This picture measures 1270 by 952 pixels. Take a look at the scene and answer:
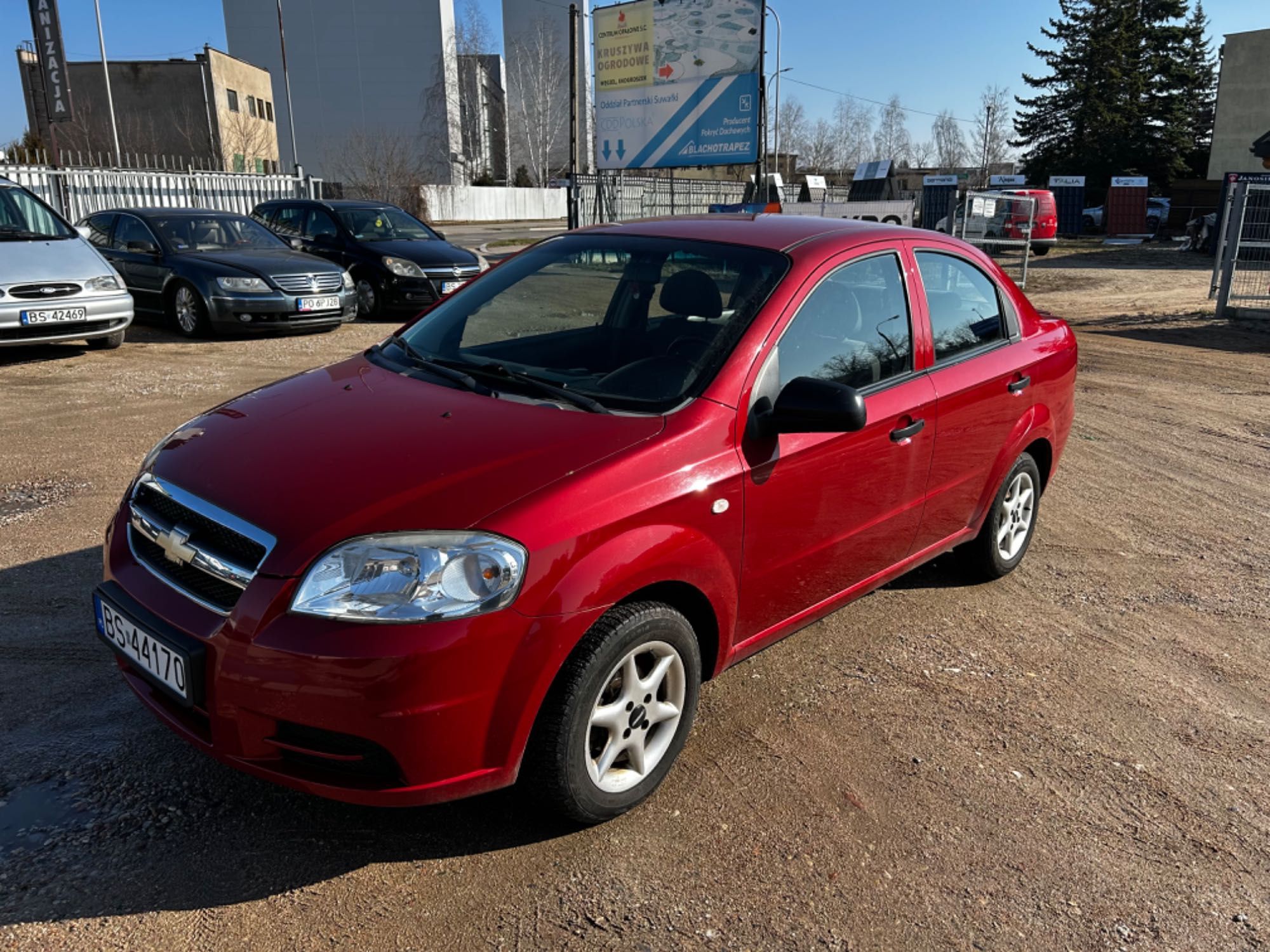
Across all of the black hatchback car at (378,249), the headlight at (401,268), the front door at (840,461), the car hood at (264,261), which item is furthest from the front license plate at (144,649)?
the headlight at (401,268)

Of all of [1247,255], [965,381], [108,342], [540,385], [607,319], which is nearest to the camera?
[540,385]

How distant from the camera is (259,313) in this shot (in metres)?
11.0

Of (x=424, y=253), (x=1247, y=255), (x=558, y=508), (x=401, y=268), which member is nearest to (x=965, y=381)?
(x=558, y=508)

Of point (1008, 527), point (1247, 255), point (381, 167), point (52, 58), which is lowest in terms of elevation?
point (1008, 527)

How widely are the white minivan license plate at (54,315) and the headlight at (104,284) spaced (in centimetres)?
26

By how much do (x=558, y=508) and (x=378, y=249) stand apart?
11839mm

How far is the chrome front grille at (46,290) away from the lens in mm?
8750

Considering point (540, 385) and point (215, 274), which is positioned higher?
point (540, 385)

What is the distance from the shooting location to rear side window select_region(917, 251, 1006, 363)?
3998 millimetres

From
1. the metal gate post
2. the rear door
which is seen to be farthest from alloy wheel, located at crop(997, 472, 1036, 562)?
the metal gate post

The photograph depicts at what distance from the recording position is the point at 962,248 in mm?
4414

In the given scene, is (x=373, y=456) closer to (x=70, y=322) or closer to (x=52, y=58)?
(x=70, y=322)

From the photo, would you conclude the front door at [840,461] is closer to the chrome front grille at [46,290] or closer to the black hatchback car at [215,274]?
the chrome front grille at [46,290]

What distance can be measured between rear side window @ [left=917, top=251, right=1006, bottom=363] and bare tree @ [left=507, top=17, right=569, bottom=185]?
5703 centimetres
